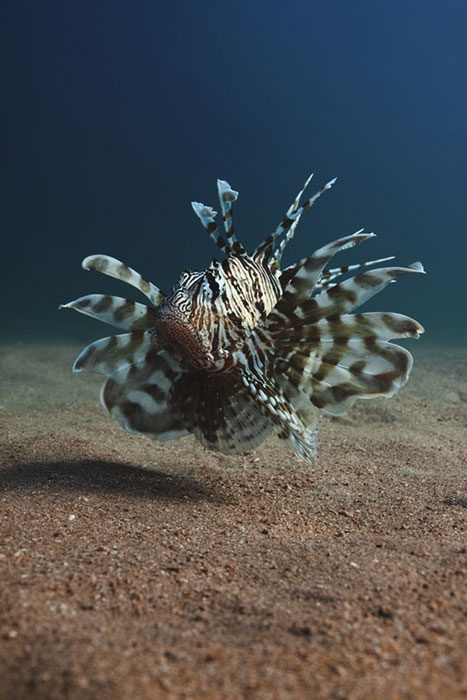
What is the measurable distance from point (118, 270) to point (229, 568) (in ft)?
7.12

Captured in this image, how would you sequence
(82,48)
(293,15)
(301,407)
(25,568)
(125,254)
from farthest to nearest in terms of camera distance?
(125,254)
(293,15)
(82,48)
(301,407)
(25,568)

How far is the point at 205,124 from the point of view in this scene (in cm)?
6650

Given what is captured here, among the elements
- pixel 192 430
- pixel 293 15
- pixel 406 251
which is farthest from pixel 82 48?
pixel 406 251

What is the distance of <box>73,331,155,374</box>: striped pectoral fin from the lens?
11.3 feet

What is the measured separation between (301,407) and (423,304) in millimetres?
88910

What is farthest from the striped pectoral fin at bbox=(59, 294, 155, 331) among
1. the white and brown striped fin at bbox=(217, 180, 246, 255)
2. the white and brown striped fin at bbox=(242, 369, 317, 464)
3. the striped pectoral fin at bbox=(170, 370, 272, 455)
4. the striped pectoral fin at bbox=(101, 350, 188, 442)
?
the white and brown striped fin at bbox=(242, 369, 317, 464)

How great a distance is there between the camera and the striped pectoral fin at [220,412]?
11.4 feet

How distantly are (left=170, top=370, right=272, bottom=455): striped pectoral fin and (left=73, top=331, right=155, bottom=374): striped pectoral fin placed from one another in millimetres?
361

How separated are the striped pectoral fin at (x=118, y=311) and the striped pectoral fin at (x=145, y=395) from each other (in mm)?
283

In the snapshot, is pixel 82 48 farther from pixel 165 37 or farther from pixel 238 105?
pixel 238 105

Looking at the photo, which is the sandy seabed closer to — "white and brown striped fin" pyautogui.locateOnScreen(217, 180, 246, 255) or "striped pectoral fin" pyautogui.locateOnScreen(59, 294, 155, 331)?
"striped pectoral fin" pyautogui.locateOnScreen(59, 294, 155, 331)

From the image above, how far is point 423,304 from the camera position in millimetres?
85188

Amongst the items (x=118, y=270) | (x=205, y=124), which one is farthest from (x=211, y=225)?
(x=205, y=124)

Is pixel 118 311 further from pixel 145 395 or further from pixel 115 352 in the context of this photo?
pixel 145 395
